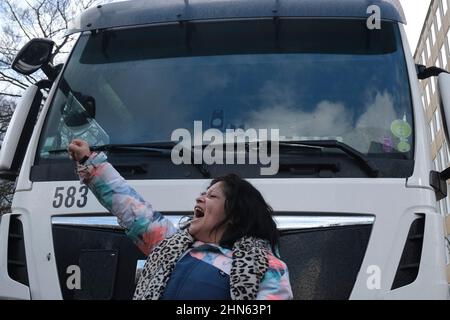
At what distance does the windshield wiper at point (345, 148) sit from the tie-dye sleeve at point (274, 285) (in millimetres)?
912

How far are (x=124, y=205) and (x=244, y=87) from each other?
3.66 feet

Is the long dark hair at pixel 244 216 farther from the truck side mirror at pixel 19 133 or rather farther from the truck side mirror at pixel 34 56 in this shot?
the truck side mirror at pixel 34 56

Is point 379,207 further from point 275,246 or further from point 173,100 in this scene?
point 173,100

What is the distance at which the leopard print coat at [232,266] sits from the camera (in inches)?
83.0

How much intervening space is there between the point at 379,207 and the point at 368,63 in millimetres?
985

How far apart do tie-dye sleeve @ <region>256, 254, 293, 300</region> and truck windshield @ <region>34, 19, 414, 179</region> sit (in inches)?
31.0

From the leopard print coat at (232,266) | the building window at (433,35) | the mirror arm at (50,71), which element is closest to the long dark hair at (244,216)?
the leopard print coat at (232,266)

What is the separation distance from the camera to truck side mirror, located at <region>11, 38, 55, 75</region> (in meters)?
3.69

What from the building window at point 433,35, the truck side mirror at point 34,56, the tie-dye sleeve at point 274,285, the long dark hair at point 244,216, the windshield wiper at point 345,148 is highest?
the building window at point 433,35

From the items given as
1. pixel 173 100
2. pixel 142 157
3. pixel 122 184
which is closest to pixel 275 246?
pixel 122 184

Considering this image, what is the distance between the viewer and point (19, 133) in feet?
11.5

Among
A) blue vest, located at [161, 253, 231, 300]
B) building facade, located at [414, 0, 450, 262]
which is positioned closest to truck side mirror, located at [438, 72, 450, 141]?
blue vest, located at [161, 253, 231, 300]
